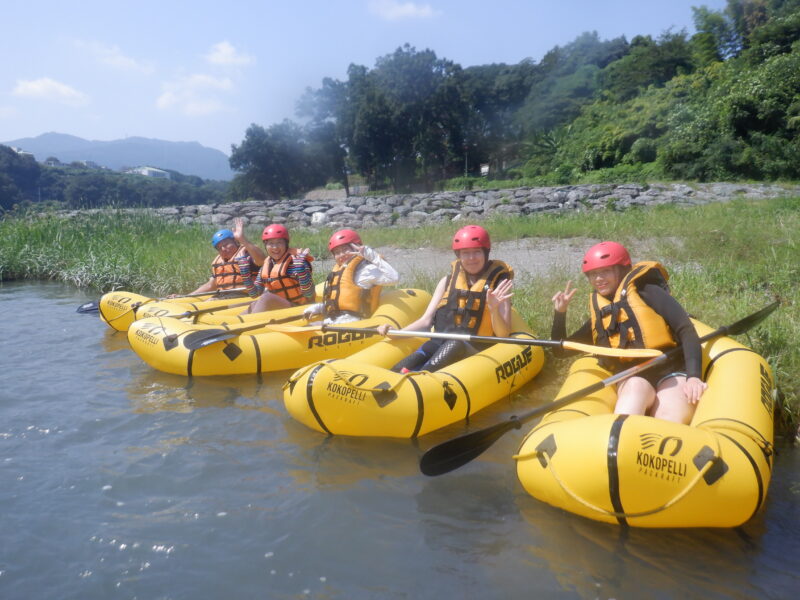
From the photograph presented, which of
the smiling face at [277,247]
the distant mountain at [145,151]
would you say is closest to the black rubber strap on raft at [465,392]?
the smiling face at [277,247]

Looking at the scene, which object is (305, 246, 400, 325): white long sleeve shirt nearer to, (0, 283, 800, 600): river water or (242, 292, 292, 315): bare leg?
(242, 292, 292, 315): bare leg

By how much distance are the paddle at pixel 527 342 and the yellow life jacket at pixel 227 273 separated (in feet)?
7.54

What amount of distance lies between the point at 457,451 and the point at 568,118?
28313 millimetres

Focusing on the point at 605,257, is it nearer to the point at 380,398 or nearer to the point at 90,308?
the point at 380,398

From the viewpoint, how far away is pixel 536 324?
5.17m

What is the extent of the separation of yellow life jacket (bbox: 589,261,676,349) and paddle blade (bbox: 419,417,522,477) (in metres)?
0.92

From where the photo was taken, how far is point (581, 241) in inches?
332

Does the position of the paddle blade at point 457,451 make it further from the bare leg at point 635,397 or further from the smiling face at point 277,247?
the smiling face at point 277,247

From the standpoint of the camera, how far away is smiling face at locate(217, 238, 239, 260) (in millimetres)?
6652

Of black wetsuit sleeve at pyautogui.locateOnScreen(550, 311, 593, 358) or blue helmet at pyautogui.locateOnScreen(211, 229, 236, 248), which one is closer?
black wetsuit sleeve at pyautogui.locateOnScreen(550, 311, 593, 358)

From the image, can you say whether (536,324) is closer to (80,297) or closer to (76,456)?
(76,456)

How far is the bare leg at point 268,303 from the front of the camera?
578cm

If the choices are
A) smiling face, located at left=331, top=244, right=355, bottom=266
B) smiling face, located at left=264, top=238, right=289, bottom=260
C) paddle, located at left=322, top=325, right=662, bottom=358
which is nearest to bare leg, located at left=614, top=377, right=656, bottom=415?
paddle, located at left=322, top=325, right=662, bottom=358

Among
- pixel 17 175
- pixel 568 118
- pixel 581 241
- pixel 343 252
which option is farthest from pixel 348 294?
pixel 568 118
